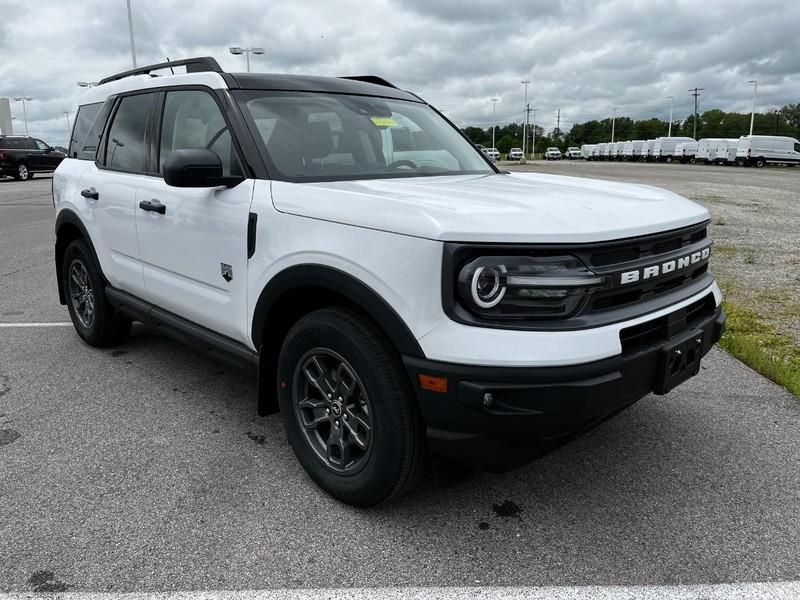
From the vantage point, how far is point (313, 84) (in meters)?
3.64

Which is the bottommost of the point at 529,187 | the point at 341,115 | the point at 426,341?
the point at 426,341

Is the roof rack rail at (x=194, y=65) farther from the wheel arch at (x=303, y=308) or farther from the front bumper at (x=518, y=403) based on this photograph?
the front bumper at (x=518, y=403)

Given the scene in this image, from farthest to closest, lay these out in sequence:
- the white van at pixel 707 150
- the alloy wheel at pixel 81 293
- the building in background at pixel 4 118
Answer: the white van at pixel 707 150
the building in background at pixel 4 118
the alloy wheel at pixel 81 293

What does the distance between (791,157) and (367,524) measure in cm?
5293

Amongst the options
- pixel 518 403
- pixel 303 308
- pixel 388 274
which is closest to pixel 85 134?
pixel 303 308

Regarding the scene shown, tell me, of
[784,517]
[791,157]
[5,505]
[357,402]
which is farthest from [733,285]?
[791,157]

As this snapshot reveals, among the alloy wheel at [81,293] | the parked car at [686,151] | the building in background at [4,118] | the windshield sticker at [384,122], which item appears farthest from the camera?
the parked car at [686,151]

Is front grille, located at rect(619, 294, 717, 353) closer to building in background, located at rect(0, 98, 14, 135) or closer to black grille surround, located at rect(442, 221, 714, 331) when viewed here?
black grille surround, located at rect(442, 221, 714, 331)

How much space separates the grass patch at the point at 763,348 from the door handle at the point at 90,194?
449 centimetres

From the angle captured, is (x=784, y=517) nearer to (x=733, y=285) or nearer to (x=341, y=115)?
(x=341, y=115)

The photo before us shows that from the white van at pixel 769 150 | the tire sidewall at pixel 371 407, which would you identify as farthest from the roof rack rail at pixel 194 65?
the white van at pixel 769 150

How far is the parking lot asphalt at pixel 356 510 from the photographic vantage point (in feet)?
7.83

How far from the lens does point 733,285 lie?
22.4 feet

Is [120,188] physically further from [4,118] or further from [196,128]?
[4,118]
